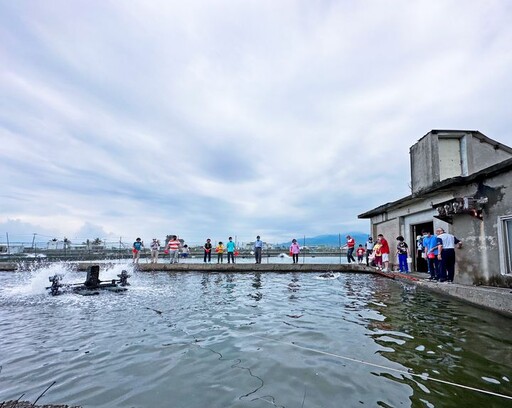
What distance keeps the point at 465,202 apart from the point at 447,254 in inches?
82.5

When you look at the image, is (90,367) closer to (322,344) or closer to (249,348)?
(249,348)

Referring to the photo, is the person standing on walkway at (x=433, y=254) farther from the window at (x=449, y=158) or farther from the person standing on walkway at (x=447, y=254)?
the window at (x=449, y=158)

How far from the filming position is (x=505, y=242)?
33.4ft

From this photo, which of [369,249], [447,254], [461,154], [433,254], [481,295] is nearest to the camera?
[481,295]

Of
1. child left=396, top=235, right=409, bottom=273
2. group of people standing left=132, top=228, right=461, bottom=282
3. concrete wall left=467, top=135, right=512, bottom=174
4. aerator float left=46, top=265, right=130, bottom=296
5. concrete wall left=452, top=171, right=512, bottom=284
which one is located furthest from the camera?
child left=396, top=235, right=409, bottom=273

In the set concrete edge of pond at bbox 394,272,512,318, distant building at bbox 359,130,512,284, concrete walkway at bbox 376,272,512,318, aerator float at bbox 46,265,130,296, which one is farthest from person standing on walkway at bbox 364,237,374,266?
aerator float at bbox 46,265,130,296

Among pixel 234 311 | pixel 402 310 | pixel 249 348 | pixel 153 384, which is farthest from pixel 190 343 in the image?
pixel 402 310

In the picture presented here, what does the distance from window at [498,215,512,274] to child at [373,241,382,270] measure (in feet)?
27.1

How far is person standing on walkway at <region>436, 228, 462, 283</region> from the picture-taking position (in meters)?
11.7

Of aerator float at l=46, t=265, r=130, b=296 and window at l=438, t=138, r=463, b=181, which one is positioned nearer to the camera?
aerator float at l=46, t=265, r=130, b=296

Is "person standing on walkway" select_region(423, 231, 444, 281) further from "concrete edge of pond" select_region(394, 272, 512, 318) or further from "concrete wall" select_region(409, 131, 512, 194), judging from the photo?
"concrete wall" select_region(409, 131, 512, 194)

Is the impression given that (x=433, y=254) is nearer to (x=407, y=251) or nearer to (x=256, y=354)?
(x=407, y=251)

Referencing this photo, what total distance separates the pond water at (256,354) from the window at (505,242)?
99.5 inches

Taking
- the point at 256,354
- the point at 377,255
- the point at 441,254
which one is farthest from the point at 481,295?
the point at 377,255
